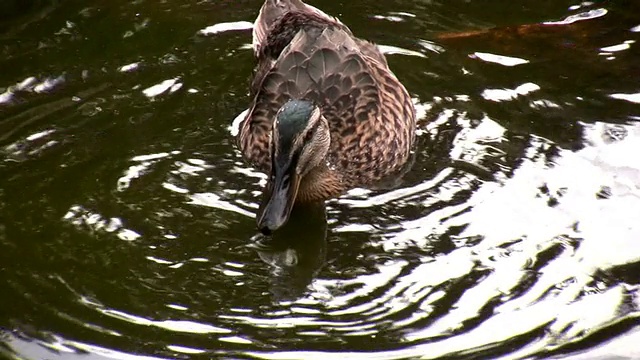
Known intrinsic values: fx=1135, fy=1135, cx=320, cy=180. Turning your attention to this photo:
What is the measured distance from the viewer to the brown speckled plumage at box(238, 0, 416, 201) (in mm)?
8383

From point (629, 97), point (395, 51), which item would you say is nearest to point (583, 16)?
point (629, 97)

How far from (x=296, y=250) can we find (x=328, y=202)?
811 mm

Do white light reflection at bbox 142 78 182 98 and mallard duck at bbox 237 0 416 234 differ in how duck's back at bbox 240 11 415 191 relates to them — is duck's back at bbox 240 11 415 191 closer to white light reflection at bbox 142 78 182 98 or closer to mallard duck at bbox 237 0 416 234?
mallard duck at bbox 237 0 416 234

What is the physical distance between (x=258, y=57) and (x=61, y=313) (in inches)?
137

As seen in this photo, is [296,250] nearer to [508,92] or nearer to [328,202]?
[328,202]

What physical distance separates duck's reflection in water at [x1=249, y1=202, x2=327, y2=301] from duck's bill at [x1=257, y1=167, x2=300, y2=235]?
6.6 inches

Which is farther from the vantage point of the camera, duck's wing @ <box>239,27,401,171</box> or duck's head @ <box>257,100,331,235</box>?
duck's wing @ <box>239,27,401,171</box>

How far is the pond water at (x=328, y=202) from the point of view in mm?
6516

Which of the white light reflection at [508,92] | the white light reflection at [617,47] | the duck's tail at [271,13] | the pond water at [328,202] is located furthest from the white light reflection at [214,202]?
the white light reflection at [617,47]

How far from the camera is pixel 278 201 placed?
24.5ft

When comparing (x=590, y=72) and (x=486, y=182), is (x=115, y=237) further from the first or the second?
(x=590, y=72)

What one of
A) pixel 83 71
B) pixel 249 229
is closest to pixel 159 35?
pixel 83 71

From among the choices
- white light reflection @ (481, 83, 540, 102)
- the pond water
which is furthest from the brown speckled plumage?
white light reflection @ (481, 83, 540, 102)

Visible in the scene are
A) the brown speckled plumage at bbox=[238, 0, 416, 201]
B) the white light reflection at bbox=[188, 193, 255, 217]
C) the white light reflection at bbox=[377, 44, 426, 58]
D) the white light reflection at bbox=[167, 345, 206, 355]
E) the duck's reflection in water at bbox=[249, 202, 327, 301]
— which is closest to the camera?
the white light reflection at bbox=[167, 345, 206, 355]
